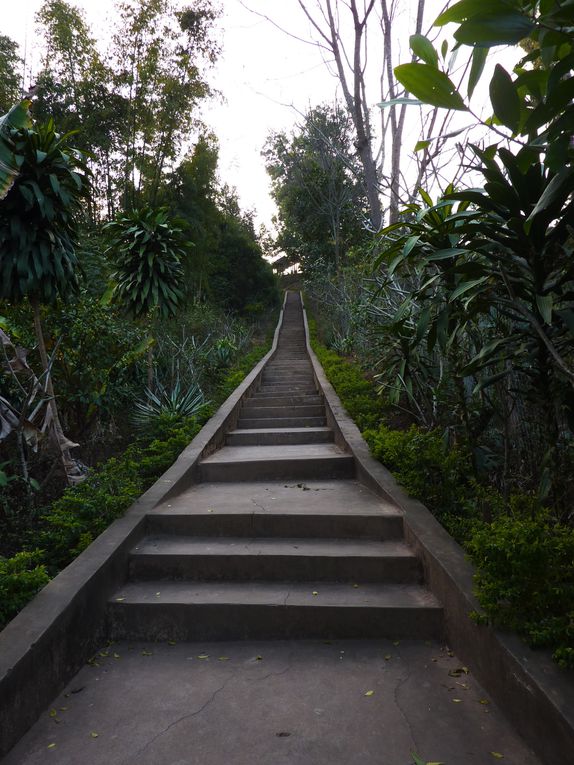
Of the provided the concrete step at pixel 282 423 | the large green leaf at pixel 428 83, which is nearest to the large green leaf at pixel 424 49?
the large green leaf at pixel 428 83

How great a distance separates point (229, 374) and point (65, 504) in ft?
23.1

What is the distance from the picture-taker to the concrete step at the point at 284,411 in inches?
317

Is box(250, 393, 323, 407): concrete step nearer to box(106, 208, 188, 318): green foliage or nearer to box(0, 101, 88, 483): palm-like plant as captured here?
box(106, 208, 188, 318): green foliage

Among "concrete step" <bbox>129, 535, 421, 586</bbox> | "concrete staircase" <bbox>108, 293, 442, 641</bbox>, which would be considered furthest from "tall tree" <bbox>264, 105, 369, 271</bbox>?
"concrete step" <bbox>129, 535, 421, 586</bbox>

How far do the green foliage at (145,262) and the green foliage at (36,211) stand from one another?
2.61 meters

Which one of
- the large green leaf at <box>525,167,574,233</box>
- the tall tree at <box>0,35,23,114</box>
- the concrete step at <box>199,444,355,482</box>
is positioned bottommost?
the concrete step at <box>199,444,355,482</box>

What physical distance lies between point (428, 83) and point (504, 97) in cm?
27

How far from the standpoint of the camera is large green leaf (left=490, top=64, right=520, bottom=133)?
1889 mm

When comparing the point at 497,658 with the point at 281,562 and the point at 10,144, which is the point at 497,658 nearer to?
the point at 281,562

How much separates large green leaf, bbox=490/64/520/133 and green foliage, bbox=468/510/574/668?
173 centimetres

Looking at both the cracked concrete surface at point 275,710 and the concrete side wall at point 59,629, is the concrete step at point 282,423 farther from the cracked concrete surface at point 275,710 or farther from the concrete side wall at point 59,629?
the cracked concrete surface at point 275,710

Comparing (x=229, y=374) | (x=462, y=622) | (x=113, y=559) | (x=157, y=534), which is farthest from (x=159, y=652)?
(x=229, y=374)

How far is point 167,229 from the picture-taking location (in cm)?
788

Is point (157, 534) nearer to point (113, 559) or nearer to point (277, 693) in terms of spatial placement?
point (113, 559)
